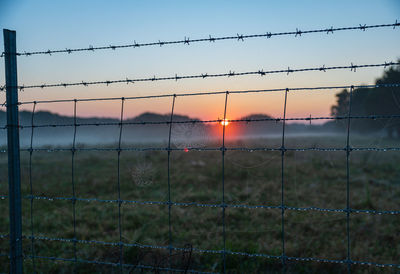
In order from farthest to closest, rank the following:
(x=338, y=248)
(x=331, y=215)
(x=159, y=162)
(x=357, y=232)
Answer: (x=159, y=162)
(x=331, y=215)
(x=357, y=232)
(x=338, y=248)

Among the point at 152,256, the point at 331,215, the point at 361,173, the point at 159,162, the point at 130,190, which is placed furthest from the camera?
the point at 159,162

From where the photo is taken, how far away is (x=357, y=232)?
5.01 m

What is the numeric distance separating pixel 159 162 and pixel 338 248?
1020cm

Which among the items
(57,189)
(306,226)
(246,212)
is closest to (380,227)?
(306,226)

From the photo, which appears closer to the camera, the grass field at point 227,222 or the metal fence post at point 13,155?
the metal fence post at point 13,155

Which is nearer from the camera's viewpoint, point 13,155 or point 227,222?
point 13,155

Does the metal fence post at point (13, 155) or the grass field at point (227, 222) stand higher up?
the metal fence post at point (13, 155)

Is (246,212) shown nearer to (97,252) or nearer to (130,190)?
(97,252)

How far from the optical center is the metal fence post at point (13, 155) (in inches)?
111

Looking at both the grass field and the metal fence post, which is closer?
the metal fence post

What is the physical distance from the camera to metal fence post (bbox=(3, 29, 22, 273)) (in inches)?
111

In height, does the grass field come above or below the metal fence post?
below

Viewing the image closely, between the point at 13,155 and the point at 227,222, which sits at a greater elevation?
the point at 13,155

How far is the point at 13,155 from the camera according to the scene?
2.82 meters
